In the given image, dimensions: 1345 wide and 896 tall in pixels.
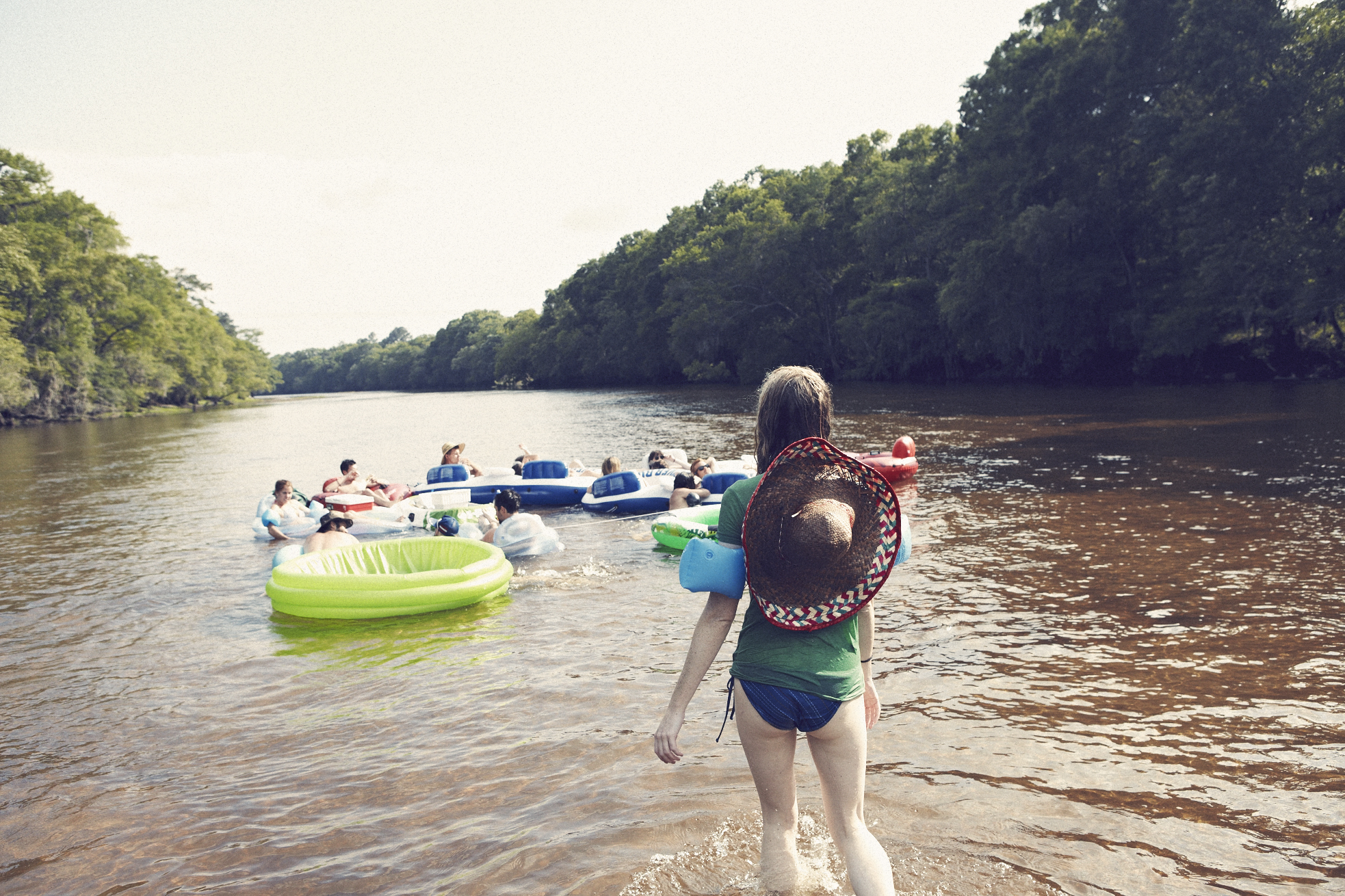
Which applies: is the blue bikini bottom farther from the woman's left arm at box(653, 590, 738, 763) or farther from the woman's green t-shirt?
the woman's left arm at box(653, 590, 738, 763)

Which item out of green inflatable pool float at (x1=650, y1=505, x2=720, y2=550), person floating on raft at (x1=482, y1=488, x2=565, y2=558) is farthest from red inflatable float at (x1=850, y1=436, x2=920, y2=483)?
person floating on raft at (x1=482, y1=488, x2=565, y2=558)

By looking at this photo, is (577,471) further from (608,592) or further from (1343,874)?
(1343,874)

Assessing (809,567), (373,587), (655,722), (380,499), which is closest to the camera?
(809,567)

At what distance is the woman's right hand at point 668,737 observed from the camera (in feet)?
7.29

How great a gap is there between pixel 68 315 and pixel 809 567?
58811mm

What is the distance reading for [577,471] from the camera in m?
14.6

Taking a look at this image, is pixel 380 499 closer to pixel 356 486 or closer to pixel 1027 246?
pixel 356 486

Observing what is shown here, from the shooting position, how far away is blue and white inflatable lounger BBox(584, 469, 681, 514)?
12.2 meters

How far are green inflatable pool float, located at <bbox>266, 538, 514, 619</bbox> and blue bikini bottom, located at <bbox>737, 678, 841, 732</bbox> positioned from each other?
5.53 metres

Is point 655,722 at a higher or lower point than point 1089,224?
lower

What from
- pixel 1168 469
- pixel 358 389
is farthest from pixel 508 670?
pixel 358 389

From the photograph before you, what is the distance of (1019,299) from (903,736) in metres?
35.2

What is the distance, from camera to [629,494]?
40.4 feet

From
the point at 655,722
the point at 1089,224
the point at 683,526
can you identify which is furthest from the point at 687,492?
the point at 1089,224
